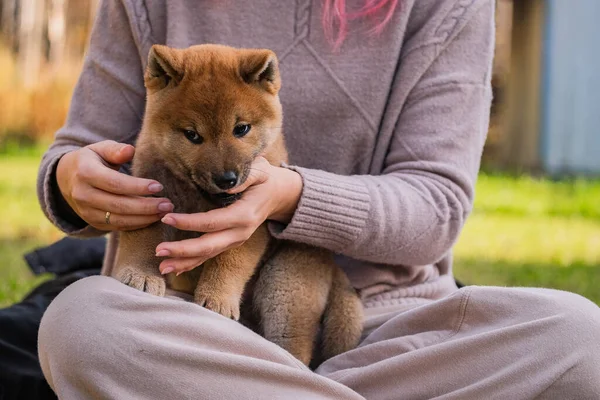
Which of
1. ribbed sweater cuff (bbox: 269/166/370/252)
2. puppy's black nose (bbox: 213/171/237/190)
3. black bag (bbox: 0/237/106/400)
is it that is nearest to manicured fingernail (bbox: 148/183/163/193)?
puppy's black nose (bbox: 213/171/237/190)

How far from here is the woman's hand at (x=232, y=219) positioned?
8.83 ft

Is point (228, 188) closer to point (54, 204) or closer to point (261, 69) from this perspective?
point (261, 69)

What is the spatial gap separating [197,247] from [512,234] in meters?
5.63

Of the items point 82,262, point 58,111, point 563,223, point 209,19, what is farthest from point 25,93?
point 209,19

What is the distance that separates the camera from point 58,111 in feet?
43.0

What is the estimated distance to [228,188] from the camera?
2.70m

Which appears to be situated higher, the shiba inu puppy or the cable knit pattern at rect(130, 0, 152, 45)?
the cable knit pattern at rect(130, 0, 152, 45)

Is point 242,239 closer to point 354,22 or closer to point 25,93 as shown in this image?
point 354,22

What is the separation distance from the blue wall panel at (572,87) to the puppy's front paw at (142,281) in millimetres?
10101

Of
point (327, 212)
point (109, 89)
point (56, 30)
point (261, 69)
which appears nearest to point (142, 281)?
point (327, 212)

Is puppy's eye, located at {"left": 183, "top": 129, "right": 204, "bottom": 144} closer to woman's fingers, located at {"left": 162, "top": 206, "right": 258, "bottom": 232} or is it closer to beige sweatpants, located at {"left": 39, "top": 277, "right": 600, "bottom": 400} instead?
woman's fingers, located at {"left": 162, "top": 206, "right": 258, "bottom": 232}

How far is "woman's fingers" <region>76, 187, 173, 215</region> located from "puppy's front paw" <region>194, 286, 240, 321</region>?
316 millimetres

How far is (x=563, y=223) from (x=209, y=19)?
5.83 m

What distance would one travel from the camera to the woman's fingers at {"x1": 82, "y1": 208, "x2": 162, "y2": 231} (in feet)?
9.25
